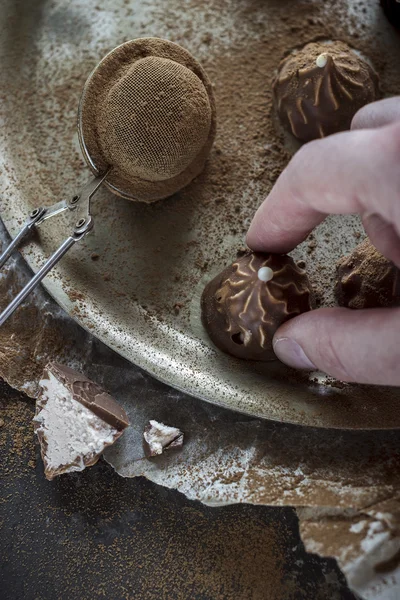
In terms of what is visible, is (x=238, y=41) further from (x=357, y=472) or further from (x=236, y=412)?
(x=357, y=472)

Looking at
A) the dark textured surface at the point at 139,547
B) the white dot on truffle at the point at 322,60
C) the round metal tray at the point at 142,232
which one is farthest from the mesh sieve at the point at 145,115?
the dark textured surface at the point at 139,547

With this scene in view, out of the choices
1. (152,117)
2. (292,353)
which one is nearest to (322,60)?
(152,117)

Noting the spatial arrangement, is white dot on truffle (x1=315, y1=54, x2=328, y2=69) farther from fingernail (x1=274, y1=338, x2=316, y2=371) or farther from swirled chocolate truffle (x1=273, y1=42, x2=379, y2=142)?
fingernail (x1=274, y1=338, x2=316, y2=371)

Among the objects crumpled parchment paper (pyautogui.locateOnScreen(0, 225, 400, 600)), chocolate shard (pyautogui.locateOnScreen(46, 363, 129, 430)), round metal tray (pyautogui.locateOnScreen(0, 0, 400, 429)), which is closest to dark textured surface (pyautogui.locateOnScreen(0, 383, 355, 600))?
crumpled parchment paper (pyautogui.locateOnScreen(0, 225, 400, 600))

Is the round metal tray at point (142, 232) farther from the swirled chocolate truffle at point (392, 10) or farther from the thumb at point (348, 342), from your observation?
the thumb at point (348, 342)

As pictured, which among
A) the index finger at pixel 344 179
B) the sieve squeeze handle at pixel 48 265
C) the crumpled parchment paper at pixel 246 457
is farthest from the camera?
the sieve squeeze handle at pixel 48 265
